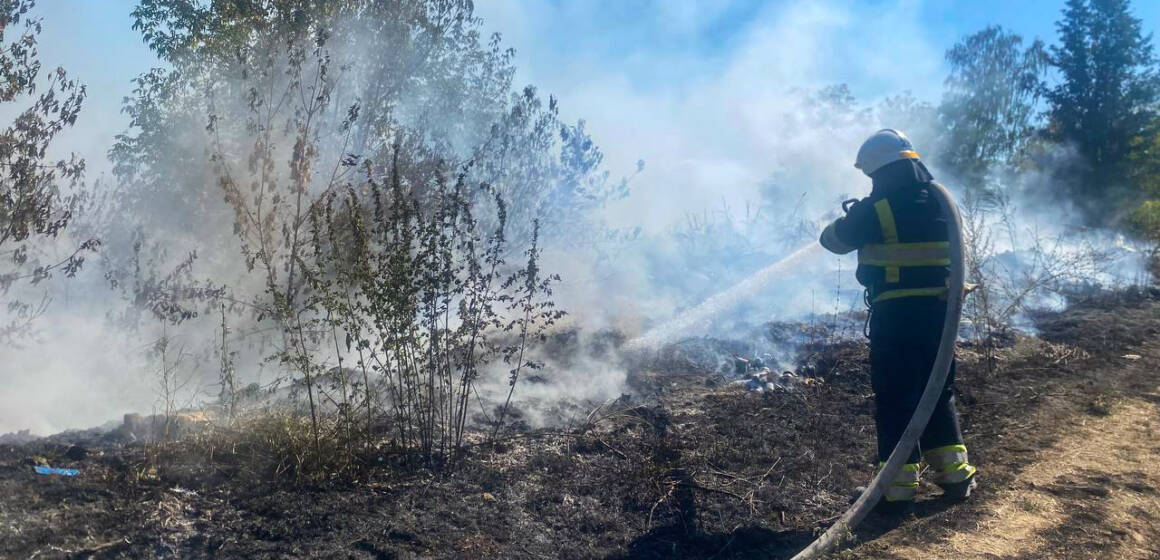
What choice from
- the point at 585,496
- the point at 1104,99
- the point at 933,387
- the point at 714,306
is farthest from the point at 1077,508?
the point at 1104,99

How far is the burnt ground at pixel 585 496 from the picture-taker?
3223mm

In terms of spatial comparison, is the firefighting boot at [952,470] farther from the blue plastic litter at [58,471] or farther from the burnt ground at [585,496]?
the blue plastic litter at [58,471]

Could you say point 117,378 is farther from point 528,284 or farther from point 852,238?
point 852,238

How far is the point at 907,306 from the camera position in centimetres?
406

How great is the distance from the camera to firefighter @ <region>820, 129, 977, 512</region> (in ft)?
13.1

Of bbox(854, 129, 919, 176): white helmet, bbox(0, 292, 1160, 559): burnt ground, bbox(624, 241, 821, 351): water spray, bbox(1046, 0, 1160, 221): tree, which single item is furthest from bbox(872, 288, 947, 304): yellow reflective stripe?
bbox(1046, 0, 1160, 221): tree

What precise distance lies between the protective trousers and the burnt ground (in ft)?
0.93

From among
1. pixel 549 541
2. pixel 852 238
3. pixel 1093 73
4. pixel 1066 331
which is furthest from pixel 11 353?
pixel 1093 73

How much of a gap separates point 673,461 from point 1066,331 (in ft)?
22.3

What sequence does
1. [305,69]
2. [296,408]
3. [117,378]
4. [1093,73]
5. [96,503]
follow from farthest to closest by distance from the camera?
1. [1093,73]
2. [305,69]
3. [117,378]
4. [296,408]
5. [96,503]

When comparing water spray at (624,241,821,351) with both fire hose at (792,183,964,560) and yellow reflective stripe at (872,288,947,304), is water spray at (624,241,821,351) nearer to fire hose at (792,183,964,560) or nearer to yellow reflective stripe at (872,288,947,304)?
yellow reflective stripe at (872,288,947,304)

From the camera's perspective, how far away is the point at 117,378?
787 centimetres

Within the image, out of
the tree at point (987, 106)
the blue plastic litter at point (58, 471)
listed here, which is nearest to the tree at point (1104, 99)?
the tree at point (987, 106)

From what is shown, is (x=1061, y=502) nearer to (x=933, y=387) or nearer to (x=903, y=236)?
(x=933, y=387)
